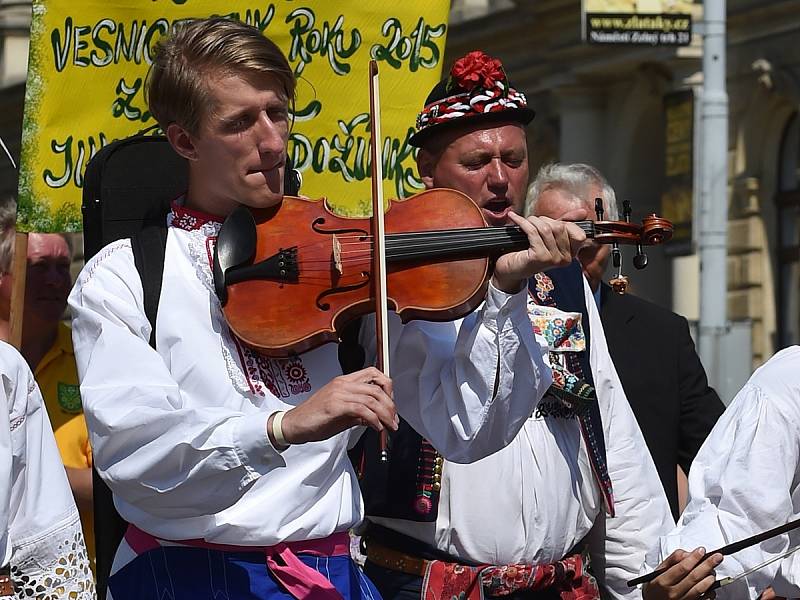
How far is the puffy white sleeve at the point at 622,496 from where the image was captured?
180 inches

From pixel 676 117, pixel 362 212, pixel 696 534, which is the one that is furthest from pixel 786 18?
pixel 696 534

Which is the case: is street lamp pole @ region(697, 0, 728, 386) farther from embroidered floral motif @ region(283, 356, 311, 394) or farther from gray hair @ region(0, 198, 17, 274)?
embroidered floral motif @ region(283, 356, 311, 394)

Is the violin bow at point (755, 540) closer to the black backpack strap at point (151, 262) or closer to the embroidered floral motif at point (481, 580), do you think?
the embroidered floral motif at point (481, 580)

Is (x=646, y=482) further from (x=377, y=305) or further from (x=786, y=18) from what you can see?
(x=786, y=18)

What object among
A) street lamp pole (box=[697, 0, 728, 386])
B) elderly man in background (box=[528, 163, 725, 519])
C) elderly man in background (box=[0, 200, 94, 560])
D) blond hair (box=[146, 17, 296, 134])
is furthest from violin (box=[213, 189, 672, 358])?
street lamp pole (box=[697, 0, 728, 386])

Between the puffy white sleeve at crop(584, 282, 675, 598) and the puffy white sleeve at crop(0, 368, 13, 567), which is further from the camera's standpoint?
the puffy white sleeve at crop(584, 282, 675, 598)

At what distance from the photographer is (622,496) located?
15.1 ft

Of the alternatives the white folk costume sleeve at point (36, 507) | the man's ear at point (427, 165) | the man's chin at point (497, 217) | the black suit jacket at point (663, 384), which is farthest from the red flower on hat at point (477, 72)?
the white folk costume sleeve at point (36, 507)

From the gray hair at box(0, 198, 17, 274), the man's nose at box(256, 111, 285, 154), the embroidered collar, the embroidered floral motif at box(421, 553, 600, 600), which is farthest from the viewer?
the gray hair at box(0, 198, 17, 274)

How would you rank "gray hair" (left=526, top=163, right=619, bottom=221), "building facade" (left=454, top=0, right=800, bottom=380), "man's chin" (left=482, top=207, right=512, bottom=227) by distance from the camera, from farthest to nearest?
1. "building facade" (left=454, top=0, right=800, bottom=380)
2. "gray hair" (left=526, top=163, right=619, bottom=221)
3. "man's chin" (left=482, top=207, right=512, bottom=227)

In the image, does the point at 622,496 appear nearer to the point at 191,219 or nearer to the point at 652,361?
the point at 652,361

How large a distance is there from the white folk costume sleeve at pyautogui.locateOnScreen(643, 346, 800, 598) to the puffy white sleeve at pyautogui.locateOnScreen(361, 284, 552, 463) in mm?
439

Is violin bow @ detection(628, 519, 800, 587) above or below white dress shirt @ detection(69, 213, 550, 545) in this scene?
below

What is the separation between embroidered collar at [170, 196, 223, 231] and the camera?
361 cm
